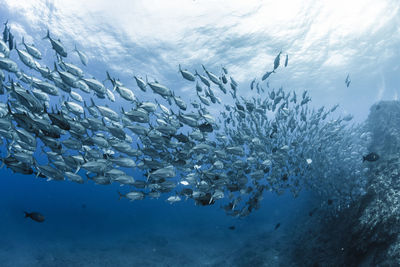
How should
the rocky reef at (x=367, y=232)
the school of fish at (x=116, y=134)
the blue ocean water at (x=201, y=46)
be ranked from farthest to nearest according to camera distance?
1. the blue ocean water at (x=201, y=46)
2. the rocky reef at (x=367, y=232)
3. the school of fish at (x=116, y=134)

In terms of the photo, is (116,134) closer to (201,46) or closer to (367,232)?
(367,232)

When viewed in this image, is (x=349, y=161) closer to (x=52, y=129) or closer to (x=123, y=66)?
(x=52, y=129)

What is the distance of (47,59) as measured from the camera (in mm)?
23359

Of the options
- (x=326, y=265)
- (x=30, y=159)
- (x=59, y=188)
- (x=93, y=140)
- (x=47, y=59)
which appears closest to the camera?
(x=30, y=159)

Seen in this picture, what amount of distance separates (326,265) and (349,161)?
9720mm

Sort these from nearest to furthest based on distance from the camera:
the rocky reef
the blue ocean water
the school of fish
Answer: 1. the school of fish
2. the rocky reef
3. the blue ocean water

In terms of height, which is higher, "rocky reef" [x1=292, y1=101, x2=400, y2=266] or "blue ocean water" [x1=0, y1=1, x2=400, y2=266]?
"blue ocean water" [x1=0, y1=1, x2=400, y2=266]

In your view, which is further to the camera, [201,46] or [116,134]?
[201,46]

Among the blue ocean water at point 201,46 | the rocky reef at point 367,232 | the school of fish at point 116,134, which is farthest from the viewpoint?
the blue ocean water at point 201,46

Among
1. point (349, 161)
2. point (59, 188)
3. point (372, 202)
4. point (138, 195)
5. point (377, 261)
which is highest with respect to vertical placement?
point (59, 188)

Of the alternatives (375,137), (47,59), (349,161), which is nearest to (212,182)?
(349,161)

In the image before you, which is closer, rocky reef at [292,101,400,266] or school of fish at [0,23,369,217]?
school of fish at [0,23,369,217]

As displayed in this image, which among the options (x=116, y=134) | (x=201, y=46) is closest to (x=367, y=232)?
(x=116, y=134)

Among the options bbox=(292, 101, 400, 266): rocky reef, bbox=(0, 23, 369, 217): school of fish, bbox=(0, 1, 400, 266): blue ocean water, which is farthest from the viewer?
bbox=(0, 1, 400, 266): blue ocean water
